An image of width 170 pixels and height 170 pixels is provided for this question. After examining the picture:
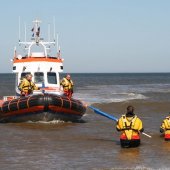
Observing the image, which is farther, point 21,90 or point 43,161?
point 21,90

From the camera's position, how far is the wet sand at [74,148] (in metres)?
9.16

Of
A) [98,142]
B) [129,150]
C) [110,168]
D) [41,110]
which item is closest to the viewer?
[110,168]

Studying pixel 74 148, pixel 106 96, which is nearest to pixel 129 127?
pixel 74 148

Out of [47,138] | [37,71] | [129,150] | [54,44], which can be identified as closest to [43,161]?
[129,150]

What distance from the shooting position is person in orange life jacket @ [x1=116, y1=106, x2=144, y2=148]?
10.5 m

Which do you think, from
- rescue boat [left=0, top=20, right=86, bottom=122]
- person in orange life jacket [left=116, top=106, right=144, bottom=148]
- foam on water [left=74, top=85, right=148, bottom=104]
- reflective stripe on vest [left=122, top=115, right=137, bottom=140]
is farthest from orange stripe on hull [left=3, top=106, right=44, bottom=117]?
foam on water [left=74, top=85, right=148, bottom=104]

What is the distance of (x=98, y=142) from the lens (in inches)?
465

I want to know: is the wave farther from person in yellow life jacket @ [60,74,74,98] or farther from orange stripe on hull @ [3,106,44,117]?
orange stripe on hull @ [3,106,44,117]

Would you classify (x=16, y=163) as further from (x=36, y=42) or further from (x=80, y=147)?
(x=36, y=42)

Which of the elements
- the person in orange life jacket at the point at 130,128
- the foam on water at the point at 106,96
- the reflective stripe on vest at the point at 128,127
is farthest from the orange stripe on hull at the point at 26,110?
the foam on water at the point at 106,96

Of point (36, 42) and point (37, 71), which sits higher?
point (36, 42)

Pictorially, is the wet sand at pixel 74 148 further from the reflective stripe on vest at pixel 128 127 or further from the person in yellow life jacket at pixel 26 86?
the person in yellow life jacket at pixel 26 86

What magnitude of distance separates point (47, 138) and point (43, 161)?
3.06 metres

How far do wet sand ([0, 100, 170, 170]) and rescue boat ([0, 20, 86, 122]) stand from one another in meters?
0.33
